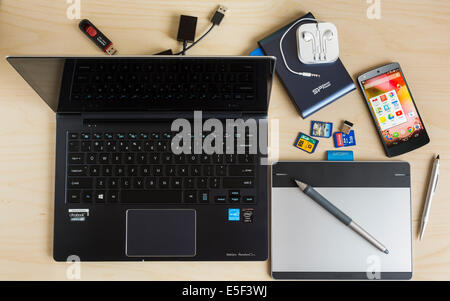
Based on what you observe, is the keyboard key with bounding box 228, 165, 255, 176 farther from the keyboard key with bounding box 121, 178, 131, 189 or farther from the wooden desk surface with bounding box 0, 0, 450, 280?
the keyboard key with bounding box 121, 178, 131, 189

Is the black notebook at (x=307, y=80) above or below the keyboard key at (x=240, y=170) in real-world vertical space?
above

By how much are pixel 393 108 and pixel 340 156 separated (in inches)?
7.0

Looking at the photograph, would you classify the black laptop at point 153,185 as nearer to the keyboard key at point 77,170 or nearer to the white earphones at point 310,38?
the keyboard key at point 77,170

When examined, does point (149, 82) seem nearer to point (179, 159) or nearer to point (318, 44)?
point (179, 159)

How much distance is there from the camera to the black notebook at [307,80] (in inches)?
30.5

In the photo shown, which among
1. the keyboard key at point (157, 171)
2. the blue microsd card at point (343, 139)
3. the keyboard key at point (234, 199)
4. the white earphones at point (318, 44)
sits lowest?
the keyboard key at point (234, 199)

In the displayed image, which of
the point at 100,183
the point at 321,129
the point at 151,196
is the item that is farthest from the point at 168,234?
the point at 321,129

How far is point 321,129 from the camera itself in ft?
2.56

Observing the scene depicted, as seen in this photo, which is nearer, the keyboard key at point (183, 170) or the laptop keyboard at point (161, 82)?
the laptop keyboard at point (161, 82)

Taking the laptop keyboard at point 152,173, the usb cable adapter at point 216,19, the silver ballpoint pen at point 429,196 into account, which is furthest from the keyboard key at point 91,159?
the silver ballpoint pen at point 429,196

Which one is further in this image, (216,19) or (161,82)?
(216,19)

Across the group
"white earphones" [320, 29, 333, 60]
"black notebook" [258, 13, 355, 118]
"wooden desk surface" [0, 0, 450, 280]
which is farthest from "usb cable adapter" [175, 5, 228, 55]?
"white earphones" [320, 29, 333, 60]

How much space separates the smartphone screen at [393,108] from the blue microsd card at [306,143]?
0.54 feet

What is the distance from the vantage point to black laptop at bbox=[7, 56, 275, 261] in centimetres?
74
